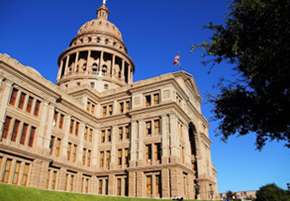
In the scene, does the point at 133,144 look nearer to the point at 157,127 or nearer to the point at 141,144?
the point at 141,144

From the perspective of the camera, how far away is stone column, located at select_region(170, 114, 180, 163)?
3338 cm

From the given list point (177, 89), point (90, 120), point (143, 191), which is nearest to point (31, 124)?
point (90, 120)

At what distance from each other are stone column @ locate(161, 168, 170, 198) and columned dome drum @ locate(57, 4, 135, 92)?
29.0 meters

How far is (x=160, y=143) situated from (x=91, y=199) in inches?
640

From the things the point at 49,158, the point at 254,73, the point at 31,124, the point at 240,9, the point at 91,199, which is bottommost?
the point at 91,199

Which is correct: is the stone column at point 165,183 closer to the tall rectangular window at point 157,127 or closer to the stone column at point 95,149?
the tall rectangular window at point 157,127

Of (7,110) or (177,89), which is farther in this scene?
(177,89)

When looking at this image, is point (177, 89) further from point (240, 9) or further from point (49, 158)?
point (240, 9)

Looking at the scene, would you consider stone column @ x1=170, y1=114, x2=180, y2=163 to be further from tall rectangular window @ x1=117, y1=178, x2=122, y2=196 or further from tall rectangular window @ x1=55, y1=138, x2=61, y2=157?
tall rectangular window @ x1=55, y1=138, x2=61, y2=157

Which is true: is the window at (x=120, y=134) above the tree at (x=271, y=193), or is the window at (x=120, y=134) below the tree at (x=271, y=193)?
above

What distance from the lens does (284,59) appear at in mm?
13156

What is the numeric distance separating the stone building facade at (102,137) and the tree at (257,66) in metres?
17.6

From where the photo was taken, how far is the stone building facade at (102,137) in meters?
29.0

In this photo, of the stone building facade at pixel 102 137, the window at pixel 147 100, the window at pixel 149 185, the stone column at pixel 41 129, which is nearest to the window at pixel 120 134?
the stone building facade at pixel 102 137
